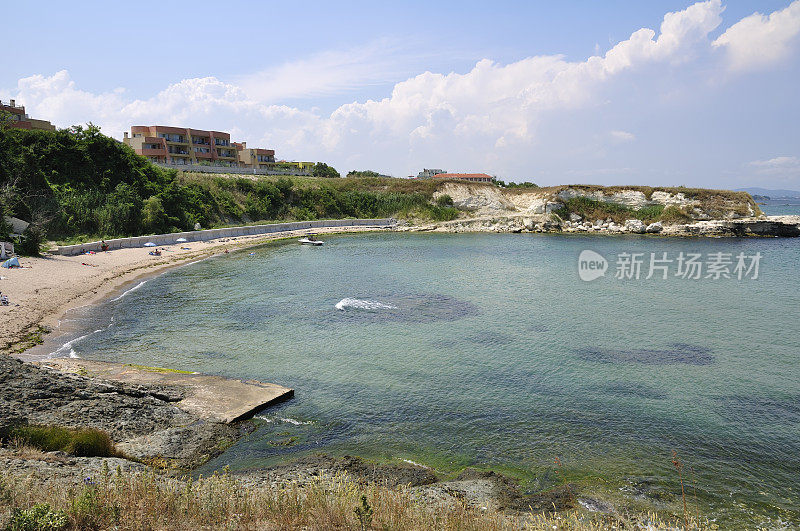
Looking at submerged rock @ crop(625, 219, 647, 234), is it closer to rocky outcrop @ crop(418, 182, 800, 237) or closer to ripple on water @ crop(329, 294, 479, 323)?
rocky outcrop @ crop(418, 182, 800, 237)

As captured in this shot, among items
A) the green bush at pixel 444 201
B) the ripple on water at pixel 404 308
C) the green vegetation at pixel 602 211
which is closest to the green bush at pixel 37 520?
the ripple on water at pixel 404 308

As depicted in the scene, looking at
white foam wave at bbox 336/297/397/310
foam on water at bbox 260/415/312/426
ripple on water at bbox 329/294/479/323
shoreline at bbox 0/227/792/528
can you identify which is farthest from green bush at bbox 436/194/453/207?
foam on water at bbox 260/415/312/426

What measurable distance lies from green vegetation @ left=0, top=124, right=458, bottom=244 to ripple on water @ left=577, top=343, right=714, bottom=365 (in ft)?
139

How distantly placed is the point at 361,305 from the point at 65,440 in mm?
19995

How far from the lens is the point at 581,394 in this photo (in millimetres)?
17422

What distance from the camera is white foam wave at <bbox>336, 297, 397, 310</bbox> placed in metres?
30.2

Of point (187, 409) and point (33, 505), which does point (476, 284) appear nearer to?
point (187, 409)

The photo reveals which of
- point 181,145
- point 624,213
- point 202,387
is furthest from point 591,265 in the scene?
point 181,145

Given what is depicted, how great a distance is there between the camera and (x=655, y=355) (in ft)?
71.1

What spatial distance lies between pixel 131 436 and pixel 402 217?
269 feet

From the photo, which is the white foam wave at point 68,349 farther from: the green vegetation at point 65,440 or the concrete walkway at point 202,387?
the green vegetation at point 65,440

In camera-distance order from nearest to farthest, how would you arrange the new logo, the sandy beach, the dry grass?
the dry grass
the sandy beach
the new logo

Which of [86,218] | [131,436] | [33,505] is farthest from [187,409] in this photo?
[86,218]

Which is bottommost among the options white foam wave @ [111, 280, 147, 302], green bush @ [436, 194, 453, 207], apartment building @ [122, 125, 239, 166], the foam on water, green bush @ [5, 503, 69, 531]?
the foam on water
